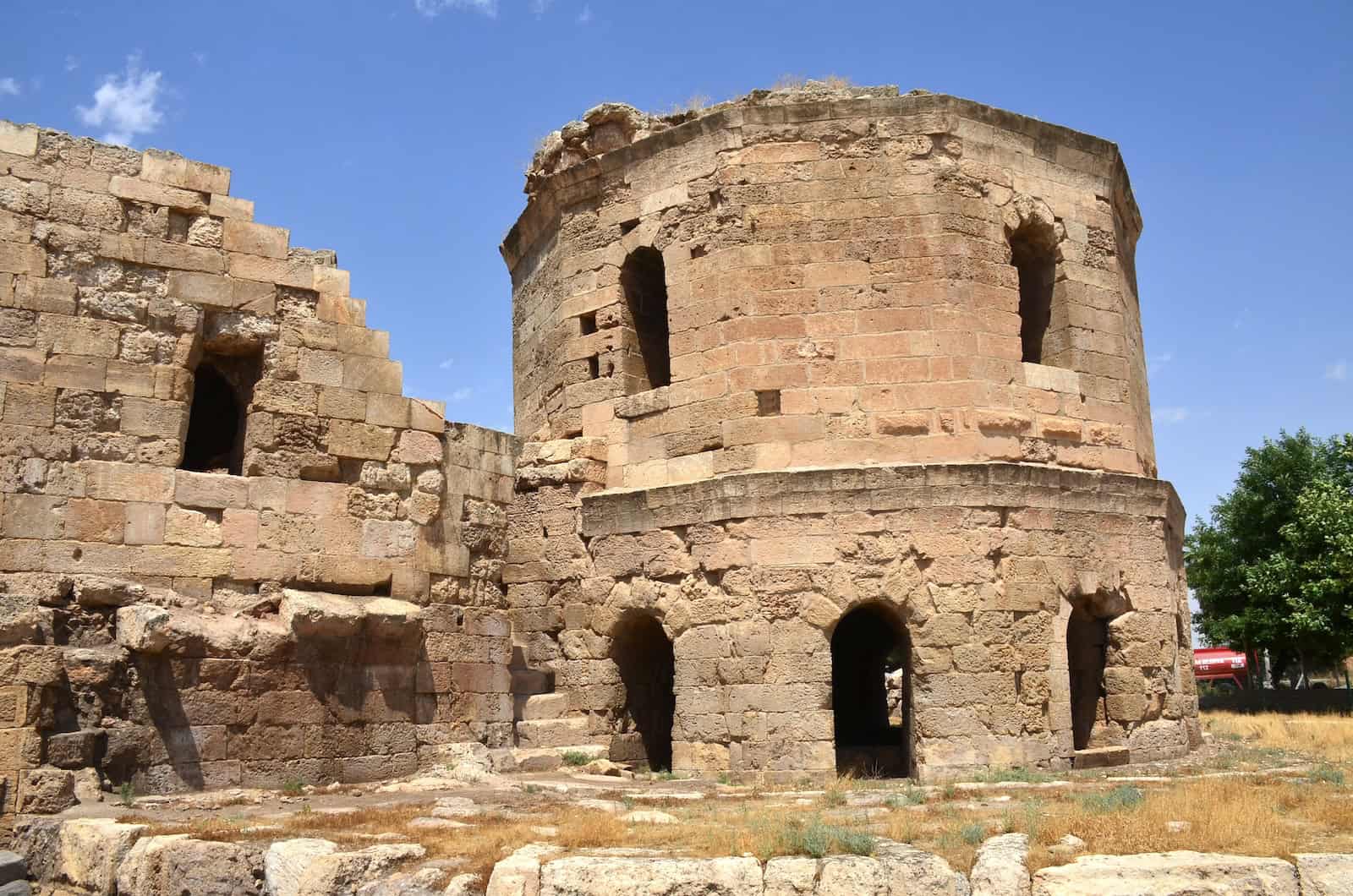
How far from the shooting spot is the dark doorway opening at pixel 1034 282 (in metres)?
13.1

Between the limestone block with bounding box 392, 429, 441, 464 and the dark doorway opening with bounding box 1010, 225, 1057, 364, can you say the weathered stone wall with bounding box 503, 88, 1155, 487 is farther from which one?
the limestone block with bounding box 392, 429, 441, 464

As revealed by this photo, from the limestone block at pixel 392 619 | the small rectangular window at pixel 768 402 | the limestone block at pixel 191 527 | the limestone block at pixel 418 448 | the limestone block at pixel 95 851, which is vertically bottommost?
the limestone block at pixel 95 851

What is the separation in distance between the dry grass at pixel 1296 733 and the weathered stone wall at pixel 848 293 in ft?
13.3

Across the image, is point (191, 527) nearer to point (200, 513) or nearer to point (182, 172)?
point (200, 513)

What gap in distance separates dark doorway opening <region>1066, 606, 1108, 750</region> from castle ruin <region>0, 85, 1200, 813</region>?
0.03m

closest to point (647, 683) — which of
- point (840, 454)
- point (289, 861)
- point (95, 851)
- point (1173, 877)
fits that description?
point (840, 454)

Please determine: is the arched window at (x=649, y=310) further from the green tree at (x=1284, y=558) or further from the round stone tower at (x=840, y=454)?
the green tree at (x=1284, y=558)

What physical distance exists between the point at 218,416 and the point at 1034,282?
8.93 m

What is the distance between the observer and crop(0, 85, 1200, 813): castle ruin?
9.80 m

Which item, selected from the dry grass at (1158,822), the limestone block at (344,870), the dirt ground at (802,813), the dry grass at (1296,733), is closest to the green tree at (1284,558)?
the dry grass at (1296,733)

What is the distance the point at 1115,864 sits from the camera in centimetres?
584

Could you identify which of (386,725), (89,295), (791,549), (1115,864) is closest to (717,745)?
(791,549)

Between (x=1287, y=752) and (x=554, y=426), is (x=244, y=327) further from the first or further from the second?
(x=1287, y=752)

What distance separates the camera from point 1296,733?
17375 mm
